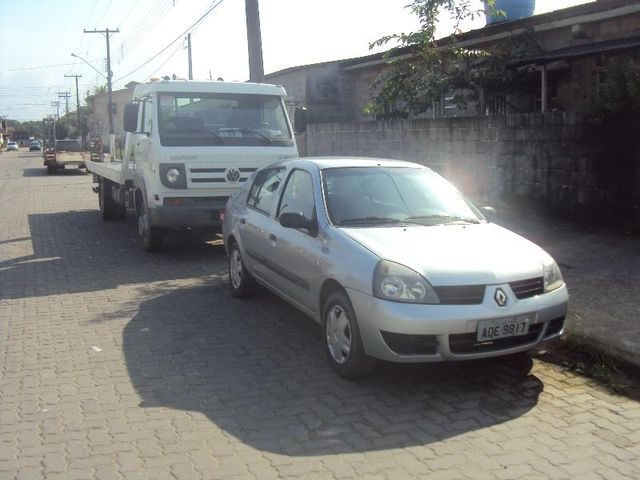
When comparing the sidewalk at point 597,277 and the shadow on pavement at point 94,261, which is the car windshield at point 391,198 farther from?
the shadow on pavement at point 94,261

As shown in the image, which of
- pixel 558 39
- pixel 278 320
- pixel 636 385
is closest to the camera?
pixel 636 385

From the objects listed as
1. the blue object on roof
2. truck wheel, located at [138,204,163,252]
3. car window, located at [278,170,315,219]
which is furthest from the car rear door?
the blue object on roof

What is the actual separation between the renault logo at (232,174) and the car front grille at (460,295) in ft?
18.5

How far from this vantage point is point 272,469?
3.74 meters

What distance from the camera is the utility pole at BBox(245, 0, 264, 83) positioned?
14984mm

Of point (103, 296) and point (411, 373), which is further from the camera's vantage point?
point (103, 296)

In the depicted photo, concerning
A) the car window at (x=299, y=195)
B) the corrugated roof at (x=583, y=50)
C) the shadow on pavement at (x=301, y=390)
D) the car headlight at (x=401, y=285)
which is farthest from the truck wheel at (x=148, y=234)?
the corrugated roof at (x=583, y=50)

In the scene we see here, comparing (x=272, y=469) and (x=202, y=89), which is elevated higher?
(x=202, y=89)

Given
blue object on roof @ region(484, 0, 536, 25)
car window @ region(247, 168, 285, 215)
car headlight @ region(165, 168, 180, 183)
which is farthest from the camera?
blue object on roof @ region(484, 0, 536, 25)

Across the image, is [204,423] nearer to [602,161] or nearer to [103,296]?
[103,296]

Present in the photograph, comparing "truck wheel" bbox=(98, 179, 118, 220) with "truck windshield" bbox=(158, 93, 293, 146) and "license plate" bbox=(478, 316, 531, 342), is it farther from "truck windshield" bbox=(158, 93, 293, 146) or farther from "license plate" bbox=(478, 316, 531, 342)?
"license plate" bbox=(478, 316, 531, 342)

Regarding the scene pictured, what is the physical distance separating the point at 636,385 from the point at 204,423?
3.08m

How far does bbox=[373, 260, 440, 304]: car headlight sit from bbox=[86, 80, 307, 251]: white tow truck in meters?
5.38

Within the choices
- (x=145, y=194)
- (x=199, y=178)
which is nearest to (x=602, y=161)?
(x=199, y=178)
